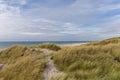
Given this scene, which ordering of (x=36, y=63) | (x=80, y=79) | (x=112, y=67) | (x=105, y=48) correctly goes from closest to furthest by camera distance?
(x=80, y=79) → (x=112, y=67) → (x=36, y=63) → (x=105, y=48)

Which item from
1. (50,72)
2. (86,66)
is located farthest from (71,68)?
(50,72)

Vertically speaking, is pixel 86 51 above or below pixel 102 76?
above

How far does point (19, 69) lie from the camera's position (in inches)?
311

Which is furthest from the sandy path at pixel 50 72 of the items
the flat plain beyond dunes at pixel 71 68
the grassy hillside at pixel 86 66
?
the grassy hillside at pixel 86 66

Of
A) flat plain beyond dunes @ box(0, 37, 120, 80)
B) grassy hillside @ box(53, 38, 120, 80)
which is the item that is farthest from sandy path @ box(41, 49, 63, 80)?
grassy hillside @ box(53, 38, 120, 80)

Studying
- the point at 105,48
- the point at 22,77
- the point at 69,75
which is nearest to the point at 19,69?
the point at 22,77

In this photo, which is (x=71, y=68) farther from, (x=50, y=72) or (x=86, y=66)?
(x=50, y=72)

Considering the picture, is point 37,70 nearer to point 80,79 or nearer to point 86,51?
point 80,79

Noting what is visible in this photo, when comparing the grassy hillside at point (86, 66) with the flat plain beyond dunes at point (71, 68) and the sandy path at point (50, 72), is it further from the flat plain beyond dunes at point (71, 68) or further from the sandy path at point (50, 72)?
the sandy path at point (50, 72)

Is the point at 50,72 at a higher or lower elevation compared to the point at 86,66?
lower

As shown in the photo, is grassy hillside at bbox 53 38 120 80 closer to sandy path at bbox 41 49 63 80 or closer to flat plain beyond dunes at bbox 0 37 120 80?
flat plain beyond dunes at bbox 0 37 120 80

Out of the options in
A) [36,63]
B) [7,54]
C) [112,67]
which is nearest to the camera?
[112,67]

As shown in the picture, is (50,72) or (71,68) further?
(71,68)

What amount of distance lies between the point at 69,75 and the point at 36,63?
2047 millimetres
